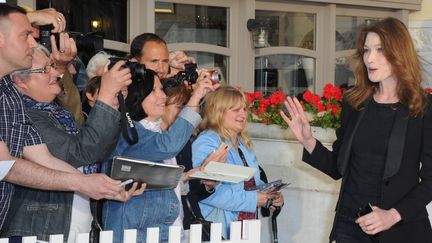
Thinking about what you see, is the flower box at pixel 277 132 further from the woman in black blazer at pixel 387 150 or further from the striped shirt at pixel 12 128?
the striped shirt at pixel 12 128

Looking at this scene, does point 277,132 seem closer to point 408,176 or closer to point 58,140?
point 408,176

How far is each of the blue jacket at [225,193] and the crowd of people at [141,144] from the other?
390mm

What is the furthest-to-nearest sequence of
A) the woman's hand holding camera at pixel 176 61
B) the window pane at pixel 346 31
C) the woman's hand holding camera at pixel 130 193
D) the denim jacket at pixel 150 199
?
the window pane at pixel 346 31
the woman's hand holding camera at pixel 176 61
the denim jacket at pixel 150 199
the woman's hand holding camera at pixel 130 193

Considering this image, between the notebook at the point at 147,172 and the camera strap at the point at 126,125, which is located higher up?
the camera strap at the point at 126,125

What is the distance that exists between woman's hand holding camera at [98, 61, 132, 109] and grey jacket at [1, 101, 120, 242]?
0.03 meters

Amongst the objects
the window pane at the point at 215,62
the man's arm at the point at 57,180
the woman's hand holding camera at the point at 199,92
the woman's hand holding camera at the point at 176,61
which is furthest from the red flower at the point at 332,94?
the window pane at the point at 215,62

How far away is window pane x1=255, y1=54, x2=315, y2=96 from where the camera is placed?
930cm

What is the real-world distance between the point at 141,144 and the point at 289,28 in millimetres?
6210

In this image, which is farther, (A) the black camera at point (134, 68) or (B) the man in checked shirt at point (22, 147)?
(A) the black camera at point (134, 68)

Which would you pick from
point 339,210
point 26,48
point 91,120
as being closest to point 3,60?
point 26,48

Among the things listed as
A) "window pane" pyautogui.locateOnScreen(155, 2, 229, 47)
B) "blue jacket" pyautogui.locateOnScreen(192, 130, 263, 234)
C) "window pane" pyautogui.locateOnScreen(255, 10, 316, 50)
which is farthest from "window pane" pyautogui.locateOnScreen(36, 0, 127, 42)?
"blue jacket" pyautogui.locateOnScreen(192, 130, 263, 234)

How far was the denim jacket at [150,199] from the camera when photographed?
357cm

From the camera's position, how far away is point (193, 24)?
866 cm

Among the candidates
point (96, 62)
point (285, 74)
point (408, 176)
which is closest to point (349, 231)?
point (408, 176)
